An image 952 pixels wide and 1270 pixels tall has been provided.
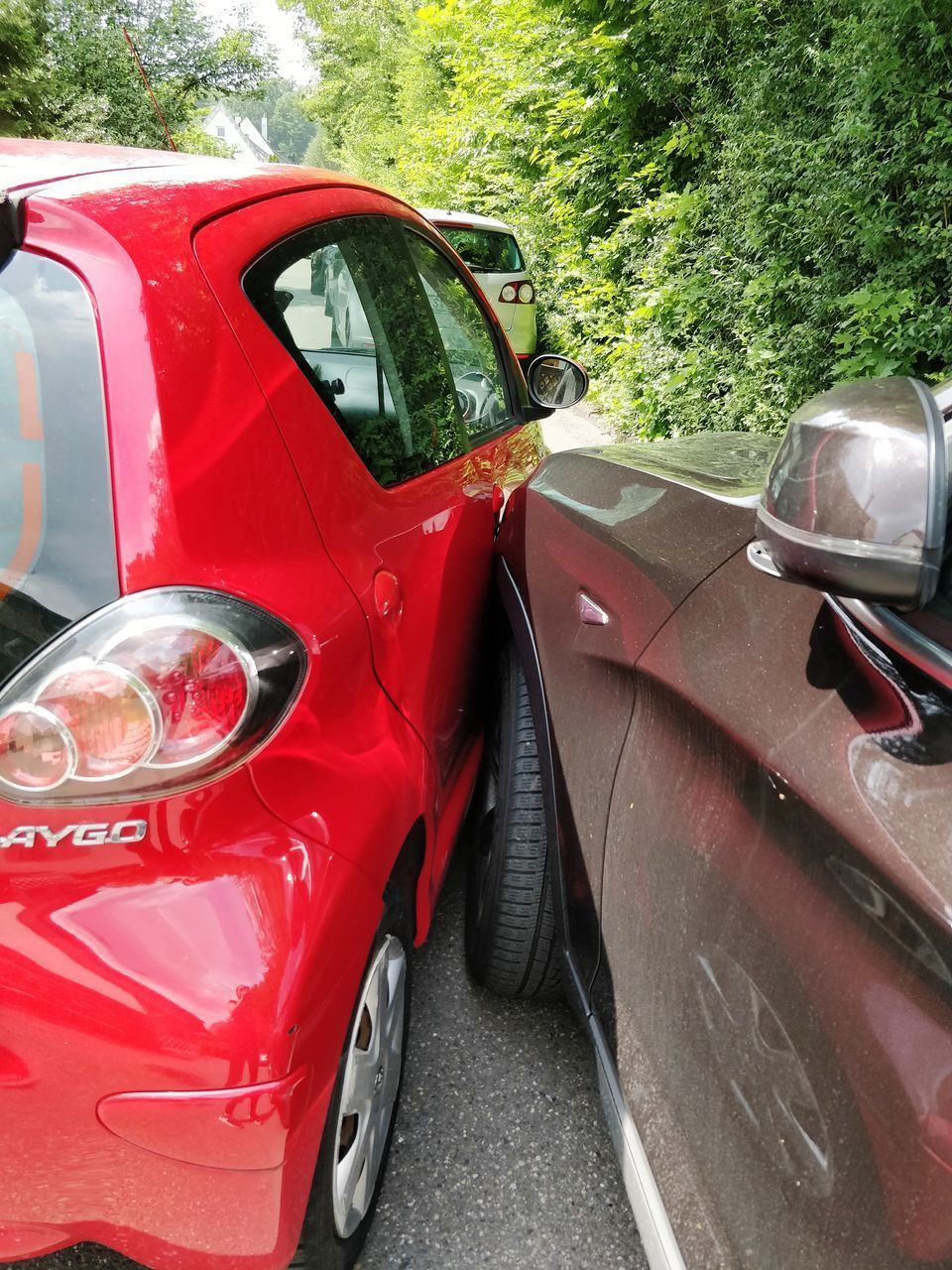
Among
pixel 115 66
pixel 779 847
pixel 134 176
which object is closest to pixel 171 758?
pixel 779 847

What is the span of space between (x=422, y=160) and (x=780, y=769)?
17455 mm

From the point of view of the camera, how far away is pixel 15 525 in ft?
3.68

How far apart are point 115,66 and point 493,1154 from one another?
2375 centimetres

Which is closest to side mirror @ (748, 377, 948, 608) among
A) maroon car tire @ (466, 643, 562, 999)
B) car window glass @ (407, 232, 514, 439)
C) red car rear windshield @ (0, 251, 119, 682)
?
red car rear windshield @ (0, 251, 119, 682)

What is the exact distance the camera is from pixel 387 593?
155cm

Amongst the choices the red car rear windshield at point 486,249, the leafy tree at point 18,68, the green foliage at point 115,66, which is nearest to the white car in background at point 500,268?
the red car rear windshield at point 486,249

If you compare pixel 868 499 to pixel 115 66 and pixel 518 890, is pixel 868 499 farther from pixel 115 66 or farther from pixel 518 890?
pixel 115 66

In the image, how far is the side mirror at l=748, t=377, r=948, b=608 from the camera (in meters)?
0.91

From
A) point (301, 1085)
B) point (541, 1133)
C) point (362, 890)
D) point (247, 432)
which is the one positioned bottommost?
point (541, 1133)

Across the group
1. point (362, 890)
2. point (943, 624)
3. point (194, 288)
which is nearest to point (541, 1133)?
point (362, 890)

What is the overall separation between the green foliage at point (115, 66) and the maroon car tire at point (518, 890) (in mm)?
17916

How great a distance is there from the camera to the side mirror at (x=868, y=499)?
35.7 inches

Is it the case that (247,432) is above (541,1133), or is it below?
above

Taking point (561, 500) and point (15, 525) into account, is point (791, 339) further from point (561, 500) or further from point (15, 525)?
point (15, 525)
